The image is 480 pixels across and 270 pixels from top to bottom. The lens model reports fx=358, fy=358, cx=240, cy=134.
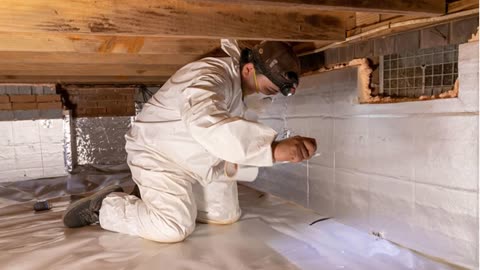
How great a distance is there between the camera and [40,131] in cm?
361

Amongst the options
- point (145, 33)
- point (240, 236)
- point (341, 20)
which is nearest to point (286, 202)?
point (240, 236)

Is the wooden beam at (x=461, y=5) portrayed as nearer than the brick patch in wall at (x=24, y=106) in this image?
Yes

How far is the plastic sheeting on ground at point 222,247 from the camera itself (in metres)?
1.49

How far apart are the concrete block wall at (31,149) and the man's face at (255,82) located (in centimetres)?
266

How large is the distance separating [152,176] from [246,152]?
2.38 ft

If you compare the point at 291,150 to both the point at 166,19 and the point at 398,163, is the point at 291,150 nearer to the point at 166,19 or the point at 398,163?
the point at 398,163

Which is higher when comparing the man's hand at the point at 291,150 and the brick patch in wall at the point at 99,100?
the brick patch in wall at the point at 99,100

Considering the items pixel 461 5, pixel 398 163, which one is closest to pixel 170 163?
pixel 398 163

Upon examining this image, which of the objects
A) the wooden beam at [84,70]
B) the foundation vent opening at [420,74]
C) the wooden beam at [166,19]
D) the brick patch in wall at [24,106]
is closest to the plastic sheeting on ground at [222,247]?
the foundation vent opening at [420,74]

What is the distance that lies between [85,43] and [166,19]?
2.12 feet

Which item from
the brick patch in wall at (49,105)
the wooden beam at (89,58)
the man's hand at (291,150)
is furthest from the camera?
the brick patch in wall at (49,105)

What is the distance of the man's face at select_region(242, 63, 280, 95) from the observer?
1.73 metres

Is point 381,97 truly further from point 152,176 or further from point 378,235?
point 152,176

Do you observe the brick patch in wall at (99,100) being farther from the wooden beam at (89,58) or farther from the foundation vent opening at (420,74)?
the foundation vent opening at (420,74)
